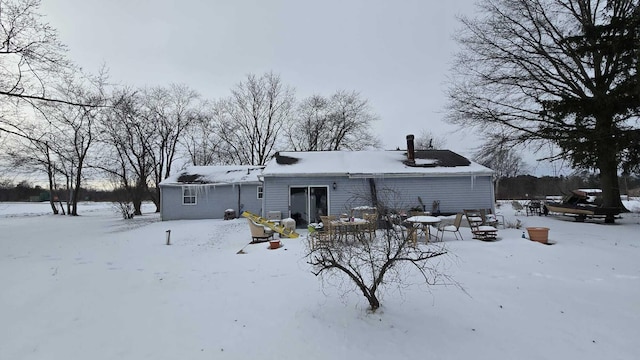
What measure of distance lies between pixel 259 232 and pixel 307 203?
13.2 feet

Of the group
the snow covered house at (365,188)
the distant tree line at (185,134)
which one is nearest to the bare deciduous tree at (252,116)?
the distant tree line at (185,134)

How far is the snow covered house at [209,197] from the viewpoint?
18.5 m

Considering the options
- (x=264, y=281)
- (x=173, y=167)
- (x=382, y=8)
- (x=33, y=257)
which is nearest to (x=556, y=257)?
(x=264, y=281)

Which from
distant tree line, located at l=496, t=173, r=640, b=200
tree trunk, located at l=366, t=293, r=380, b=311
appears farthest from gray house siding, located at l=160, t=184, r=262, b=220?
distant tree line, located at l=496, t=173, r=640, b=200

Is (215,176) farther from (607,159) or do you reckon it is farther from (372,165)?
(607,159)

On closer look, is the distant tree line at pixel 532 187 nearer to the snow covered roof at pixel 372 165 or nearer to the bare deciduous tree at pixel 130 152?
the snow covered roof at pixel 372 165

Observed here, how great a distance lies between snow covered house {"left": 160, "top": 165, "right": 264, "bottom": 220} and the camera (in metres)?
18.5

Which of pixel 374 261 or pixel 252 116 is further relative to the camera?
pixel 252 116

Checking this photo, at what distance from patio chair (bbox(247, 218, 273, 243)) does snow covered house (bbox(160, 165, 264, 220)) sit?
27.8ft

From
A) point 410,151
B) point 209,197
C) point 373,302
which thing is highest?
point 410,151

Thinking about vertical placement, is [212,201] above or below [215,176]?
below

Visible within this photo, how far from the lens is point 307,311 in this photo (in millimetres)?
4324

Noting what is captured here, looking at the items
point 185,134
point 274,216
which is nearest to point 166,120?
point 185,134

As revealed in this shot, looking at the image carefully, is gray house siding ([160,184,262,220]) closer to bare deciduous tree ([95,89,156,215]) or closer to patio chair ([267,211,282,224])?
patio chair ([267,211,282,224])
